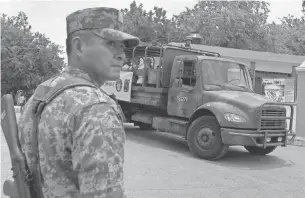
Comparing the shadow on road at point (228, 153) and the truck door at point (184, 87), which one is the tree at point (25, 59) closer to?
the shadow on road at point (228, 153)

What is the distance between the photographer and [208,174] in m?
6.21

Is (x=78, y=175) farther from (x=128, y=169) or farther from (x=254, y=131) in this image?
(x=254, y=131)

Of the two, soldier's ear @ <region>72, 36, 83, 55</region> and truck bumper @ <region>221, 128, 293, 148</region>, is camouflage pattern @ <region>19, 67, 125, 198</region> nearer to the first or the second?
soldier's ear @ <region>72, 36, 83, 55</region>

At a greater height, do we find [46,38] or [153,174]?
[46,38]

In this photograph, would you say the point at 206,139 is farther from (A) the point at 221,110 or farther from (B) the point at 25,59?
(B) the point at 25,59

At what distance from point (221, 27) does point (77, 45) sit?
33.9 meters

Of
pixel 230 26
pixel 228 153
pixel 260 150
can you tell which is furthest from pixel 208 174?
pixel 230 26

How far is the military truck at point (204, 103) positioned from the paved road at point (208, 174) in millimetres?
422

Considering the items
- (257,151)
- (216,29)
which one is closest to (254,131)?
(257,151)

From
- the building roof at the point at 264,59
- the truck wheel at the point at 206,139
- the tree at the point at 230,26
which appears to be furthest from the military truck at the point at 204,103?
the tree at the point at 230,26

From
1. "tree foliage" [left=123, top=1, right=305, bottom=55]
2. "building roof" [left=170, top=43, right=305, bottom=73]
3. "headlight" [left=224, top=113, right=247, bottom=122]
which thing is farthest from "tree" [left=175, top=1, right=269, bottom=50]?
"headlight" [left=224, top=113, right=247, bottom=122]

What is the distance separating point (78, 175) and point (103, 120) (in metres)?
0.20

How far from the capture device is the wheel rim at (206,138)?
7.51m

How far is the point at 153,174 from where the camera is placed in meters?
5.96
